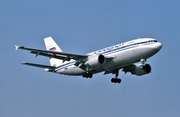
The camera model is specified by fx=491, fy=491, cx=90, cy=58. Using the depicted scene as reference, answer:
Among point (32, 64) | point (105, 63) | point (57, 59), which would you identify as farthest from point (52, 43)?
point (105, 63)

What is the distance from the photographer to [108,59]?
2194 inches

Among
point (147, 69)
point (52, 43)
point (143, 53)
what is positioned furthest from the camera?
point (52, 43)

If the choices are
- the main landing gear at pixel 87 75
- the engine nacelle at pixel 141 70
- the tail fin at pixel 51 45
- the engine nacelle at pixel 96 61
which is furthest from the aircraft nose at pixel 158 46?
the tail fin at pixel 51 45

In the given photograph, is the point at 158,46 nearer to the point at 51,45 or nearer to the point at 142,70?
the point at 142,70

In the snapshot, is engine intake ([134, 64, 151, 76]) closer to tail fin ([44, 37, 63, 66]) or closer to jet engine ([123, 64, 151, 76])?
jet engine ([123, 64, 151, 76])

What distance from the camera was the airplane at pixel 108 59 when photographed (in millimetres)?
54719

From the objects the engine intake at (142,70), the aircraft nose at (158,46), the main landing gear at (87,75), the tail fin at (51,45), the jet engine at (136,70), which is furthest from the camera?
the tail fin at (51,45)

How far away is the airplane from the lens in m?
54.7

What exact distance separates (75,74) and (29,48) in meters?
8.00

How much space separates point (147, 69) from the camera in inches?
2361

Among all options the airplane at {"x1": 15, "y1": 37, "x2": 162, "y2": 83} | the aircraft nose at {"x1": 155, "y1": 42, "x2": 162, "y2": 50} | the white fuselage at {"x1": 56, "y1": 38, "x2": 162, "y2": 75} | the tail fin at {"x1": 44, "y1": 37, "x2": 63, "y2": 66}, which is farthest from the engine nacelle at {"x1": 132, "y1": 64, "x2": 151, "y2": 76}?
the tail fin at {"x1": 44, "y1": 37, "x2": 63, "y2": 66}

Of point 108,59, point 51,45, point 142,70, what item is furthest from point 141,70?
point 51,45

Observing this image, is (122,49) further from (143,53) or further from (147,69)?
(147,69)

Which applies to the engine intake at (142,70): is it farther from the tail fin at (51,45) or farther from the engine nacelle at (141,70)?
the tail fin at (51,45)
